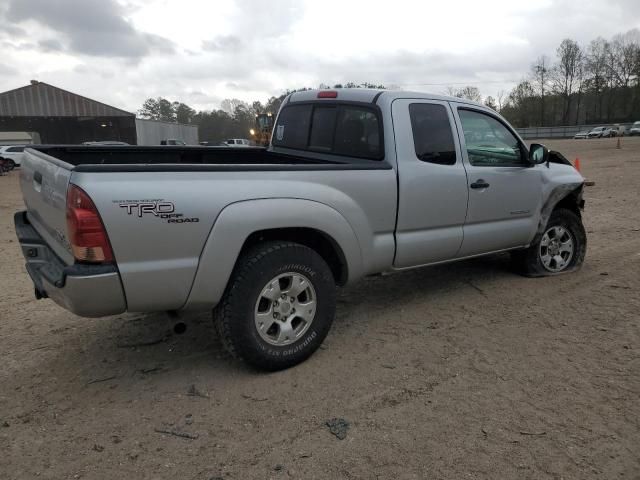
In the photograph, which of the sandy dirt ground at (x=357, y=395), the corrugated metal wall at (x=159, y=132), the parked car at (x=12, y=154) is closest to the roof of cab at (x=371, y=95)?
the sandy dirt ground at (x=357, y=395)

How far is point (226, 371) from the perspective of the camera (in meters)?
3.53

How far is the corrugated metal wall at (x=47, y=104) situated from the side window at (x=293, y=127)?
1686 inches

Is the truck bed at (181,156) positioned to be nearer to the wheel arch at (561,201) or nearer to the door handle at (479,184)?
the door handle at (479,184)

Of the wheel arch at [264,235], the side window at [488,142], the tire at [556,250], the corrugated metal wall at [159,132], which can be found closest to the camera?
the wheel arch at [264,235]

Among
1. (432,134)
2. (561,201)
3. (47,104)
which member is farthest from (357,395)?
(47,104)

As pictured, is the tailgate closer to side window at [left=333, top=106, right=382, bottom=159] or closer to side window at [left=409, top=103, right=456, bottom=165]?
side window at [left=333, top=106, right=382, bottom=159]

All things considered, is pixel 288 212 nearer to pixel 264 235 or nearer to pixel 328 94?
pixel 264 235

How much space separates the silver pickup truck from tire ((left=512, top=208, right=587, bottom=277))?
0.42 ft

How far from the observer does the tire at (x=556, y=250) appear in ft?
17.9

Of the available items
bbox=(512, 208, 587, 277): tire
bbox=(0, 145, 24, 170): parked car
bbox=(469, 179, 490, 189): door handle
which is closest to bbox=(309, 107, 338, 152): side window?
bbox=(469, 179, 490, 189): door handle

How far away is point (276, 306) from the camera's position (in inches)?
133

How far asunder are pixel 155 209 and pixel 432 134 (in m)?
2.48

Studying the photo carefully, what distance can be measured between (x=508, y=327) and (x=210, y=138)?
282 ft

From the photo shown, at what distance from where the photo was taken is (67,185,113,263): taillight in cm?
265
